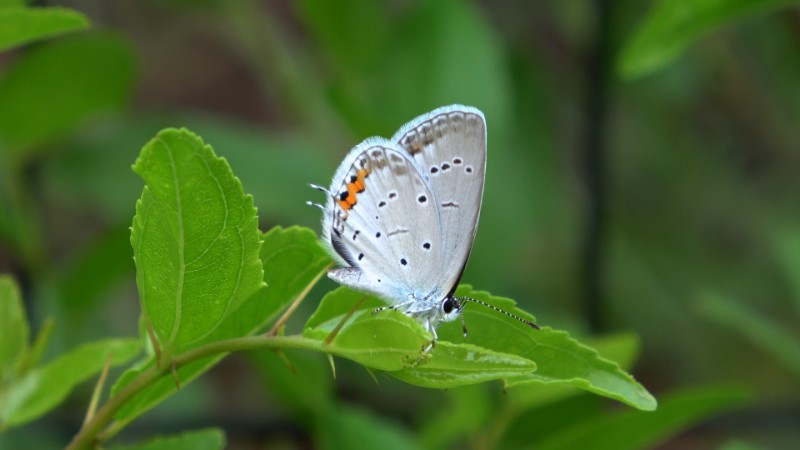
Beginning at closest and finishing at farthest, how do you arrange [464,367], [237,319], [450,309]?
[464,367] → [237,319] → [450,309]

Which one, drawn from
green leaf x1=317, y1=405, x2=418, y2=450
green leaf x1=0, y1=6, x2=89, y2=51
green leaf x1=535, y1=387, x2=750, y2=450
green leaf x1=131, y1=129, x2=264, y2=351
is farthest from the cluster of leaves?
green leaf x1=317, y1=405, x2=418, y2=450

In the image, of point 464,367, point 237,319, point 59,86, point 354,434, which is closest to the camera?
point 464,367

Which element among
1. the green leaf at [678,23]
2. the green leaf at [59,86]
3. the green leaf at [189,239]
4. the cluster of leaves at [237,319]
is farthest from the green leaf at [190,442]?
the green leaf at [59,86]

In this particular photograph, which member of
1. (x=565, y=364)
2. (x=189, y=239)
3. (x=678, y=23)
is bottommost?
(x=189, y=239)

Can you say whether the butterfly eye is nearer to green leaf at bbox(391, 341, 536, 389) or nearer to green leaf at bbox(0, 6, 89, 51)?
green leaf at bbox(391, 341, 536, 389)

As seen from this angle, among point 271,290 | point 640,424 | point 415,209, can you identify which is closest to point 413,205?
point 415,209

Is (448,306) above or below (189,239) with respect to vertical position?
above

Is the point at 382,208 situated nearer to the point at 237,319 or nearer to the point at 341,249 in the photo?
the point at 341,249
